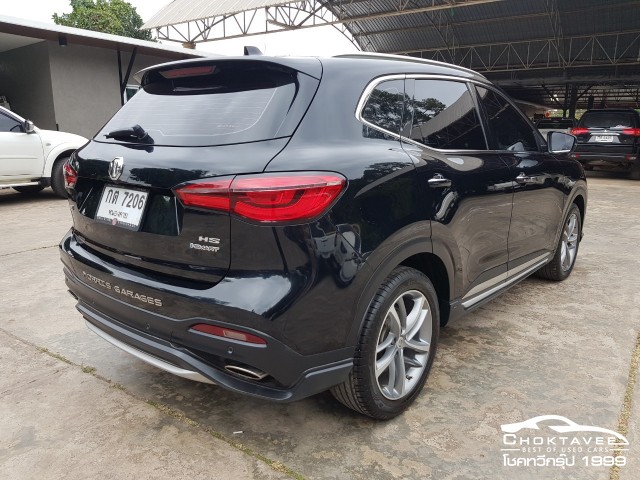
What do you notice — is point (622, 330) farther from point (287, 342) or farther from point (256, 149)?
point (256, 149)

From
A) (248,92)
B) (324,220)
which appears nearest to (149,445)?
(324,220)

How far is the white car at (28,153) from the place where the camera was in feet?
25.5

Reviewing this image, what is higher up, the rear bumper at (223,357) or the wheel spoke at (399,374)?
the rear bumper at (223,357)

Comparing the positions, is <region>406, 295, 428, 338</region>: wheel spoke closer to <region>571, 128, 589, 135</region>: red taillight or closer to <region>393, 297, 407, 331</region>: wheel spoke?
<region>393, 297, 407, 331</region>: wheel spoke

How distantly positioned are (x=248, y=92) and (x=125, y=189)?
66cm

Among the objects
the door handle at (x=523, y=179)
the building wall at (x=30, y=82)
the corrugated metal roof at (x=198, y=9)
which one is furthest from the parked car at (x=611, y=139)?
the building wall at (x=30, y=82)

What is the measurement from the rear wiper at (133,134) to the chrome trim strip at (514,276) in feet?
5.96

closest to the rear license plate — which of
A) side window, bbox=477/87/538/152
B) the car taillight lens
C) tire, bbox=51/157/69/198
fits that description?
the car taillight lens

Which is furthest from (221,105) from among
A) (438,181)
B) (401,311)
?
(401,311)

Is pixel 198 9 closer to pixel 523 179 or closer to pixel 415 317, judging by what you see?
pixel 523 179

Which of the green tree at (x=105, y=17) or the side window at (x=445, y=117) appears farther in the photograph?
the green tree at (x=105, y=17)

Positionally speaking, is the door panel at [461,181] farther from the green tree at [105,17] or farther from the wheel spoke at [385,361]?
the green tree at [105,17]

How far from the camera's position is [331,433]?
2.26 meters

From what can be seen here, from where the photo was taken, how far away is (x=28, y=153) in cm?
794
